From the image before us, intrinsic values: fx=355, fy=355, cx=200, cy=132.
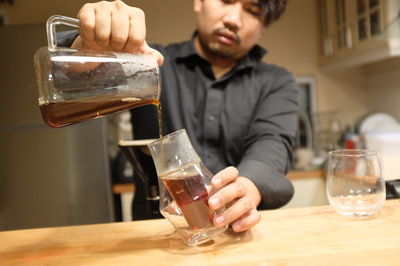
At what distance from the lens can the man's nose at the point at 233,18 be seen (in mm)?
1001

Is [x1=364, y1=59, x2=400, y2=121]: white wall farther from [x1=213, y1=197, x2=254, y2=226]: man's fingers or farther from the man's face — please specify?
[x1=213, y1=197, x2=254, y2=226]: man's fingers

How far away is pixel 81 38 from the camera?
0.58 m

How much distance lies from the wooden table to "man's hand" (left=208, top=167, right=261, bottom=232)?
0.03 metres

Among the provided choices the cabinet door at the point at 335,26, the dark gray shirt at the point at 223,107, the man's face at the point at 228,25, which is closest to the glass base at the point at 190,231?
the dark gray shirt at the point at 223,107

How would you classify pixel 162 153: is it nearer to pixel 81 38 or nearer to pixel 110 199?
pixel 81 38

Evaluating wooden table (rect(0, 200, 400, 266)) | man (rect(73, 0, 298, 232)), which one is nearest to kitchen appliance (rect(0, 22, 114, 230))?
man (rect(73, 0, 298, 232))

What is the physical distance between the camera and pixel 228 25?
3.31ft

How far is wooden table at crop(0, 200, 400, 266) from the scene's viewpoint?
0.49m

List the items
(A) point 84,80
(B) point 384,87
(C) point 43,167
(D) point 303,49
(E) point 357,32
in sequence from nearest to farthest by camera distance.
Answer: (A) point 84,80 → (C) point 43,167 → (E) point 357,32 → (B) point 384,87 → (D) point 303,49

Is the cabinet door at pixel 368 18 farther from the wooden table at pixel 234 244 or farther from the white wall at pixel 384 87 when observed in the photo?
the wooden table at pixel 234 244

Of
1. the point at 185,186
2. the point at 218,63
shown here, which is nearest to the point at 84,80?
the point at 185,186

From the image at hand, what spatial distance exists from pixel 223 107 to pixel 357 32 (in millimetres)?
1401

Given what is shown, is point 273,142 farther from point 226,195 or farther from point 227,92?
point 226,195

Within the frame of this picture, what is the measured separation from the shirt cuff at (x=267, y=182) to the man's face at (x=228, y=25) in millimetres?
403
